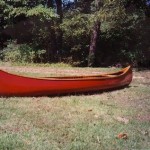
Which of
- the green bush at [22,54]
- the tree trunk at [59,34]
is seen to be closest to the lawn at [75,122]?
the green bush at [22,54]

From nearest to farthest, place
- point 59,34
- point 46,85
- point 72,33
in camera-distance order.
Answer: point 46,85 → point 72,33 → point 59,34

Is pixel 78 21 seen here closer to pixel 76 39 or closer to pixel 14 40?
pixel 76 39

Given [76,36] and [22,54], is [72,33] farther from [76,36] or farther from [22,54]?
[22,54]

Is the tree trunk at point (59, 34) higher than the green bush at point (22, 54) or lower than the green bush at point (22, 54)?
higher

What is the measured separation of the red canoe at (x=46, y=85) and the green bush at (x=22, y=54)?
9014 mm

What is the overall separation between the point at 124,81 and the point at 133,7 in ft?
25.5

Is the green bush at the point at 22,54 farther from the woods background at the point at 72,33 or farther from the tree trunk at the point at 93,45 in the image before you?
the tree trunk at the point at 93,45

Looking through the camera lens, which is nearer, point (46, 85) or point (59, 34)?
point (46, 85)

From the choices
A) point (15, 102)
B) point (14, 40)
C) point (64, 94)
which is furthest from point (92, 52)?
point (15, 102)

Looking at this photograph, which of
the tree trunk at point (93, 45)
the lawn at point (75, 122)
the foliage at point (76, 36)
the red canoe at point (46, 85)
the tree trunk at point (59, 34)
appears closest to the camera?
the lawn at point (75, 122)

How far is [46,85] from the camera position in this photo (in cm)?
952

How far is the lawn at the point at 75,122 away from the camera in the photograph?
6.05m

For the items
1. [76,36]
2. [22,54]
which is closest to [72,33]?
[76,36]

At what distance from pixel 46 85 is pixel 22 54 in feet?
33.4
